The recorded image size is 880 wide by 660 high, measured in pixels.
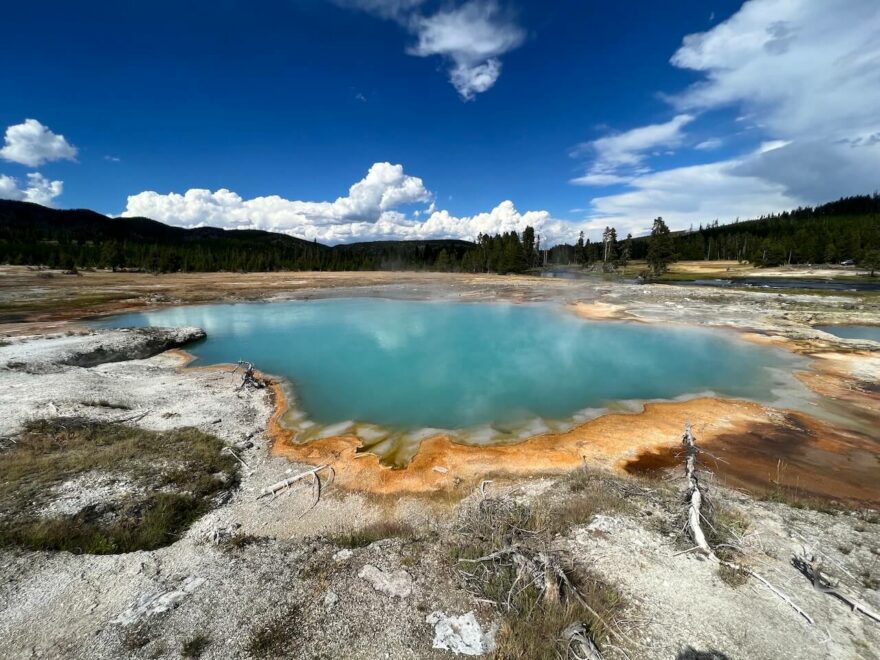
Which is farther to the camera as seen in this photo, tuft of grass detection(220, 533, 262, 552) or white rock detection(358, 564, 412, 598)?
tuft of grass detection(220, 533, 262, 552)

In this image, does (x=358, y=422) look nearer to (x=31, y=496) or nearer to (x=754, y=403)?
(x=31, y=496)

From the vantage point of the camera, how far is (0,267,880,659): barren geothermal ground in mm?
4070

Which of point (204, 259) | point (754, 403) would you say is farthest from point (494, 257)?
point (754, 403)

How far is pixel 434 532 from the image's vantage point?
19.7 feet

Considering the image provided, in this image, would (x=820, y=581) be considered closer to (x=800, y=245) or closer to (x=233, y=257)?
(x=800, y=245)

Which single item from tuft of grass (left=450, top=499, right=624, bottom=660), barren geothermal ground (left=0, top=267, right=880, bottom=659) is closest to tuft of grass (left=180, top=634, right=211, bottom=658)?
barren geothermal ground (left=0, top=267, right=880, bottom=659)

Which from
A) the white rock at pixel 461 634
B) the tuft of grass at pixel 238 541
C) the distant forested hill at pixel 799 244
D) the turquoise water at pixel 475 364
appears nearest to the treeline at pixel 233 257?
the distant forested hill at pixel 799 244

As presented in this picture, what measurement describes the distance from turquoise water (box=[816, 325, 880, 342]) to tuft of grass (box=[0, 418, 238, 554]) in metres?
30.7

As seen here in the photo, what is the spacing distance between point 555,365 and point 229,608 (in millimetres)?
14957

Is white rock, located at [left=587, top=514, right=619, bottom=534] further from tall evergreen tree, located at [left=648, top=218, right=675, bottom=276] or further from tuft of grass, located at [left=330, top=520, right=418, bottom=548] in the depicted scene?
tall evergreen tree, located at [left=648, top=218, right=675, bottom=276]

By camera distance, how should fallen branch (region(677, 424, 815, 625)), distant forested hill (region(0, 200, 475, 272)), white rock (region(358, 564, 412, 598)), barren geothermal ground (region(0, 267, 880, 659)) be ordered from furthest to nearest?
distant forested hill (region(0, 200, 475, 272))
white rock (region(358, 564, 412, 598))
fallen branch (region(677, 424, 815, 625))
barren geothermal ground (region(0, 267, 880, 659))

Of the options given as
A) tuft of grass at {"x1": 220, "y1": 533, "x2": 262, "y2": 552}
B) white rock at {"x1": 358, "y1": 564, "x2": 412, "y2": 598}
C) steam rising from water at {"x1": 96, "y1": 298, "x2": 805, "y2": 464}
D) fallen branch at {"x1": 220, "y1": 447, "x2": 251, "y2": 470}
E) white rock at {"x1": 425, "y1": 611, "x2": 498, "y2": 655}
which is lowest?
steam rising from water at {"x1": 96, "y1": 298, "x2": 805, "y2": 464}

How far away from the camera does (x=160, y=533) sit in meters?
5.86

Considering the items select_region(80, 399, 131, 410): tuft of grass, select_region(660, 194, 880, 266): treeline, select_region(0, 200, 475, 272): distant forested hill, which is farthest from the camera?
select_region(0, 200, 475, 272): distant forested hill
